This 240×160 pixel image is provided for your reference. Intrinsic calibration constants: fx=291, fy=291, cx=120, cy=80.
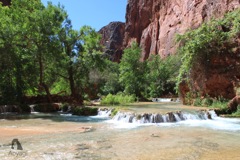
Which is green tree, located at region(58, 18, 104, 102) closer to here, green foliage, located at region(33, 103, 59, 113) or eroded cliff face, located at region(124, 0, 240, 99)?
green foliage, located at region(33, 103, 59, 113)

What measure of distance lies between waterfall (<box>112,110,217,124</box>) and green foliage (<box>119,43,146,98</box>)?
21155 millimetres

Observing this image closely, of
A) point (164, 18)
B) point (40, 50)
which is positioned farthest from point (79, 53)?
point (164, 18)

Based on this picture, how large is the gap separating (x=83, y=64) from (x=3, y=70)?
23.2 feet

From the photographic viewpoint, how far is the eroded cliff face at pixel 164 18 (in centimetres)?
4894

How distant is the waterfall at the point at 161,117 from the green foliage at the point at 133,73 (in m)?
21.2

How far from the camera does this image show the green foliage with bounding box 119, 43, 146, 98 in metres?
40.2

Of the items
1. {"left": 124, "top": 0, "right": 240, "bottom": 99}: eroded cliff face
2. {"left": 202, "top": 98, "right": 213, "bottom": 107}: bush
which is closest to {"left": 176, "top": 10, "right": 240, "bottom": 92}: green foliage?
{"left": 124, "top": 0, "right": 240, "bottom": 99}: eroded cliff face

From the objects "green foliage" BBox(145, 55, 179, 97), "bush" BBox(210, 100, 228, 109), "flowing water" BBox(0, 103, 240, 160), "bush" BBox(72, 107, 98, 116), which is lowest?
"flowing water" BBox(0, 103, 240, 160)

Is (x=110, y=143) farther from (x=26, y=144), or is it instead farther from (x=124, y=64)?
(x=124, y=64)

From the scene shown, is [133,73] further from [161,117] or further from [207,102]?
[161,117]

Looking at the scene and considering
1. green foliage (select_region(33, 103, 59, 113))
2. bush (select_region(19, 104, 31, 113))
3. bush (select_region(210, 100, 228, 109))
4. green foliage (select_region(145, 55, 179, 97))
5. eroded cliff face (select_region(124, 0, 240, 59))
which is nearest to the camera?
bush (select_region(210, 100, 228, 109))

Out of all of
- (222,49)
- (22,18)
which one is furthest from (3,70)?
(222,49)

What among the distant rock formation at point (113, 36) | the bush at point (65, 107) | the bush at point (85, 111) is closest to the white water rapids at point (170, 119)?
the bush at point (85, 111)

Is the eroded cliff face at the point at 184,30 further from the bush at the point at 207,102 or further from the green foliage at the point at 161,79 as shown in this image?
the green foliage at the point at 161,79
